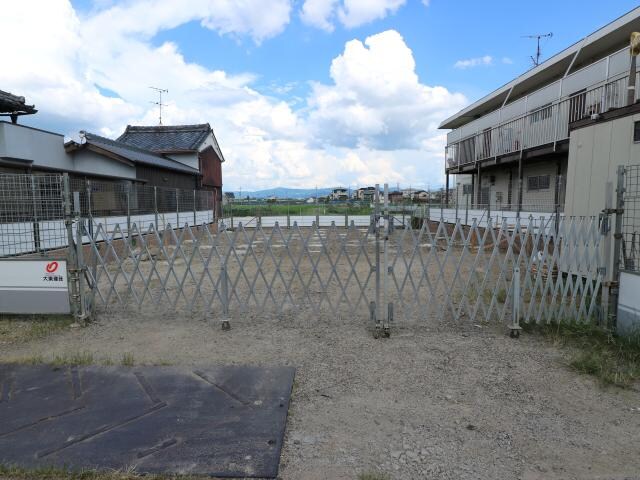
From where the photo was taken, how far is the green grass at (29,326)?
13.9ft

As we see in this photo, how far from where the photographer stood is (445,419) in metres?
2.70

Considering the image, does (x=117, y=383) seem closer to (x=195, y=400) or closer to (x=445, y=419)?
(x=195, y=400)

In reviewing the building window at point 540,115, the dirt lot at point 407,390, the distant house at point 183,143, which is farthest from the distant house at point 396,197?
the dirt lot at point 407,390

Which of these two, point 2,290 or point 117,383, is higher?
point 2,290

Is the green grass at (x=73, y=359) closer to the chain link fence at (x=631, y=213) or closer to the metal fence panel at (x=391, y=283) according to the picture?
the metal fence panel at (x=391, y=283)

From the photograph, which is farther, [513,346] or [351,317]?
[351,317]

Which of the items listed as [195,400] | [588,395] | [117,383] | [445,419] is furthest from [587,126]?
[117,383]

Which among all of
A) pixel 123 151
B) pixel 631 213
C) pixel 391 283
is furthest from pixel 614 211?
pixel 123 151

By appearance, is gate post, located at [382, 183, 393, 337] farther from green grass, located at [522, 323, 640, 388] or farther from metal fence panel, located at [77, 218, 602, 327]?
green grass, located at [522, 323, 640, 388]

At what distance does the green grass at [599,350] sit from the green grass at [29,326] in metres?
5.45

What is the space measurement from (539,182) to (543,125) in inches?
105

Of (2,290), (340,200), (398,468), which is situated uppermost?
(340,200)

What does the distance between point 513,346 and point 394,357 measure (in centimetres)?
131

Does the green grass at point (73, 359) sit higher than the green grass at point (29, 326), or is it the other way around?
the green grass at point (29, 326)
